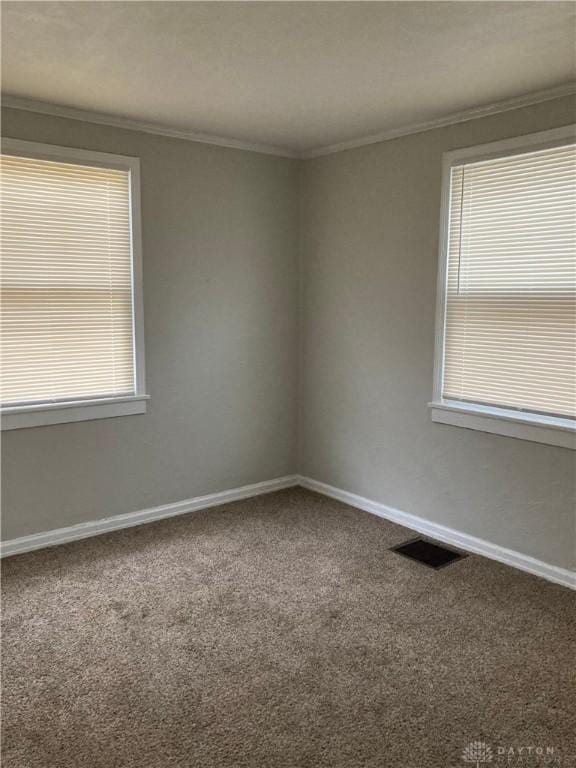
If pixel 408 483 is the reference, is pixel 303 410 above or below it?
above

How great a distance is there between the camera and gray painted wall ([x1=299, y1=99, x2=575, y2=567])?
3.30 meters

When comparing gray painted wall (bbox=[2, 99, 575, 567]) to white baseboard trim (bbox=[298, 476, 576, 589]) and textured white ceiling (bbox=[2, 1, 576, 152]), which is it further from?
textured white ceiling (bbox=[2, 1, 576, 152])

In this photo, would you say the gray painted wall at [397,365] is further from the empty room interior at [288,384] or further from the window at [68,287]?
the window at [68,287]

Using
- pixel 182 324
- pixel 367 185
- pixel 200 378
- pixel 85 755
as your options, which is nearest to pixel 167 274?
pixel 182 324

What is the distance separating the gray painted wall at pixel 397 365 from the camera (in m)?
3.30

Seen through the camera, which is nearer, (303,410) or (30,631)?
(30,631)

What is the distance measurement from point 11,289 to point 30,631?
1.81 m

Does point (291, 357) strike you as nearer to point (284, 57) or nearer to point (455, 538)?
point (455, 538)

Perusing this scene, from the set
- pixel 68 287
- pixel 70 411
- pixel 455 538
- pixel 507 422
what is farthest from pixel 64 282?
pixel 455 538

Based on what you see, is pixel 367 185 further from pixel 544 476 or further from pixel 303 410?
pixel 544 476

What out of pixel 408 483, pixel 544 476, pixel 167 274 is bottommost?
pixel 408 483

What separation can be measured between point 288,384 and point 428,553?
5.70 ft

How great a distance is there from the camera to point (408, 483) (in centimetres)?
399

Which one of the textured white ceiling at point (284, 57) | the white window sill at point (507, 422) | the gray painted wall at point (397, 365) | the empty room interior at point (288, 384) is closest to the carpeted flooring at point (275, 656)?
the empty room interior at point (288, 384)
